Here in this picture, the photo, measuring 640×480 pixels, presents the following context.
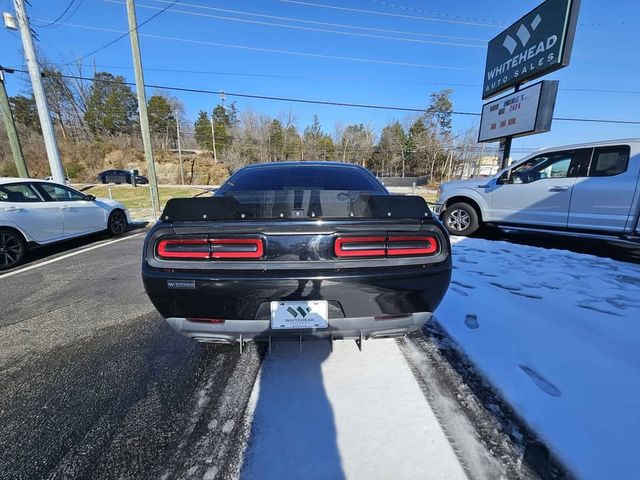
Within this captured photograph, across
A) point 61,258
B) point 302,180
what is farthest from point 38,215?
point 302,180

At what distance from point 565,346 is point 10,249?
7.64 m

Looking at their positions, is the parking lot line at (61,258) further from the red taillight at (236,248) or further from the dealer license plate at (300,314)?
the dealer license plate at (300,314)

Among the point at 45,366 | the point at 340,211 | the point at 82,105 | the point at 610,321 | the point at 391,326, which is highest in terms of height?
the point at 82,105

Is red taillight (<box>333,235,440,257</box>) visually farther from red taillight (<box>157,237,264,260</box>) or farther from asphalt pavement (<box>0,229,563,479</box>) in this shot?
asphalt pavement (<box>0,229,563,479</box>)

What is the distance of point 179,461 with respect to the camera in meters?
1.44

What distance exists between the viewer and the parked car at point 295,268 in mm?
1675

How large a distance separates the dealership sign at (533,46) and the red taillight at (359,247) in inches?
403

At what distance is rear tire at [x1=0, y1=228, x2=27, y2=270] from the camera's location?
4742mm

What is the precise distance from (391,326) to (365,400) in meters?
0.50

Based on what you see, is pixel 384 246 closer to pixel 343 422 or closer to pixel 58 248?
pixel 343 422

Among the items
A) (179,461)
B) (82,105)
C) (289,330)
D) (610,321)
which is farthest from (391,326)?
(82,105)

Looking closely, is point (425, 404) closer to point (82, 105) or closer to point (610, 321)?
point (610, 321)

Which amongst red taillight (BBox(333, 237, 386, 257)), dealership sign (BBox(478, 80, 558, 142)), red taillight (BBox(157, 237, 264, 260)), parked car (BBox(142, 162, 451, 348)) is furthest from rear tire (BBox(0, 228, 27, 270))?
dealership sign (BBox(478, 80, 558, 142))

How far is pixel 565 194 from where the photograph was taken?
16.7 ft
